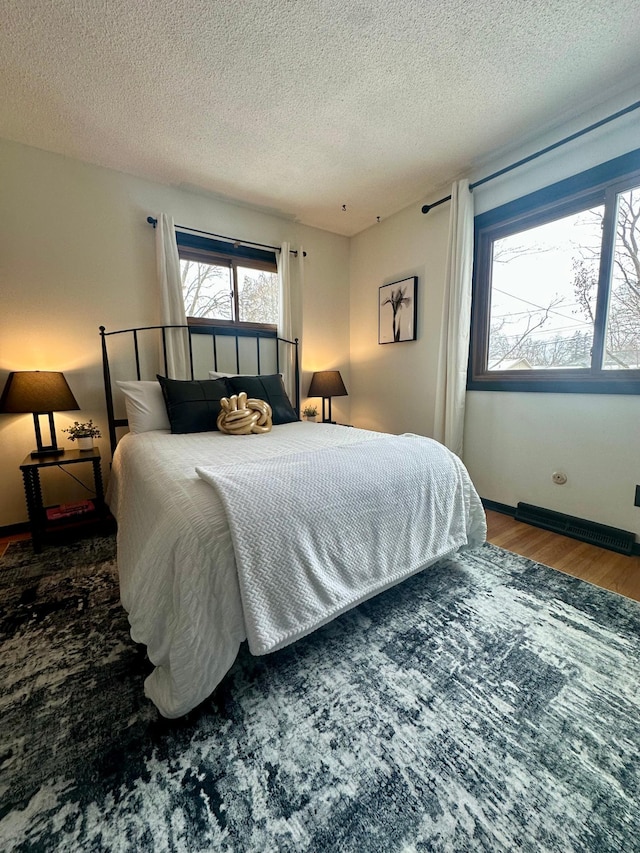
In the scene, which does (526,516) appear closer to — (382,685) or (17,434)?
(382,685)

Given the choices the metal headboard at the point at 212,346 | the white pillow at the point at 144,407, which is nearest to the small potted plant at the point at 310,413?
the metal headboard at the point at 212,346

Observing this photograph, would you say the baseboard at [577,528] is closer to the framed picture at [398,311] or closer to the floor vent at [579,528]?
the floor vent at [579,528]

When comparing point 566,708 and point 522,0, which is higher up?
point 522,0

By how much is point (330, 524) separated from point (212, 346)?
7.54 ft

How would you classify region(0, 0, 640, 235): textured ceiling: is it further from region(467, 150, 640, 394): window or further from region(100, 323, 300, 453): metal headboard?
region(100, 323, 300, 453): metal headboard

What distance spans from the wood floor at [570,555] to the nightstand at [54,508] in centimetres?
30

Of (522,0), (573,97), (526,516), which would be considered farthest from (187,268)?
(526,516)

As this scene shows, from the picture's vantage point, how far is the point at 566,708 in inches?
41.1

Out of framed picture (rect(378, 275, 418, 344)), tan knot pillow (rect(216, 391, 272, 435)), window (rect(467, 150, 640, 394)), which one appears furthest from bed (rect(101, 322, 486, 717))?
framed picture (rect(378, 275, 418, 344))

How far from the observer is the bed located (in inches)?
38.1

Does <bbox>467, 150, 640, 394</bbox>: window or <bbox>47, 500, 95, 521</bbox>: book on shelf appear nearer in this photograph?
<bbox>467, 150, 640, 394</bbox>: window

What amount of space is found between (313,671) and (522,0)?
2772mm

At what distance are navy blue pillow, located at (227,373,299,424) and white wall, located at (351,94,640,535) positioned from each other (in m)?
1.27

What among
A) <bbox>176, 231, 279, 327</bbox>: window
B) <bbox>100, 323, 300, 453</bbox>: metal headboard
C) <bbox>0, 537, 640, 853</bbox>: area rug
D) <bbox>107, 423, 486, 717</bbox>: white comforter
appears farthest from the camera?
<bbox>176, 231, 279, 327</bbox>: window
